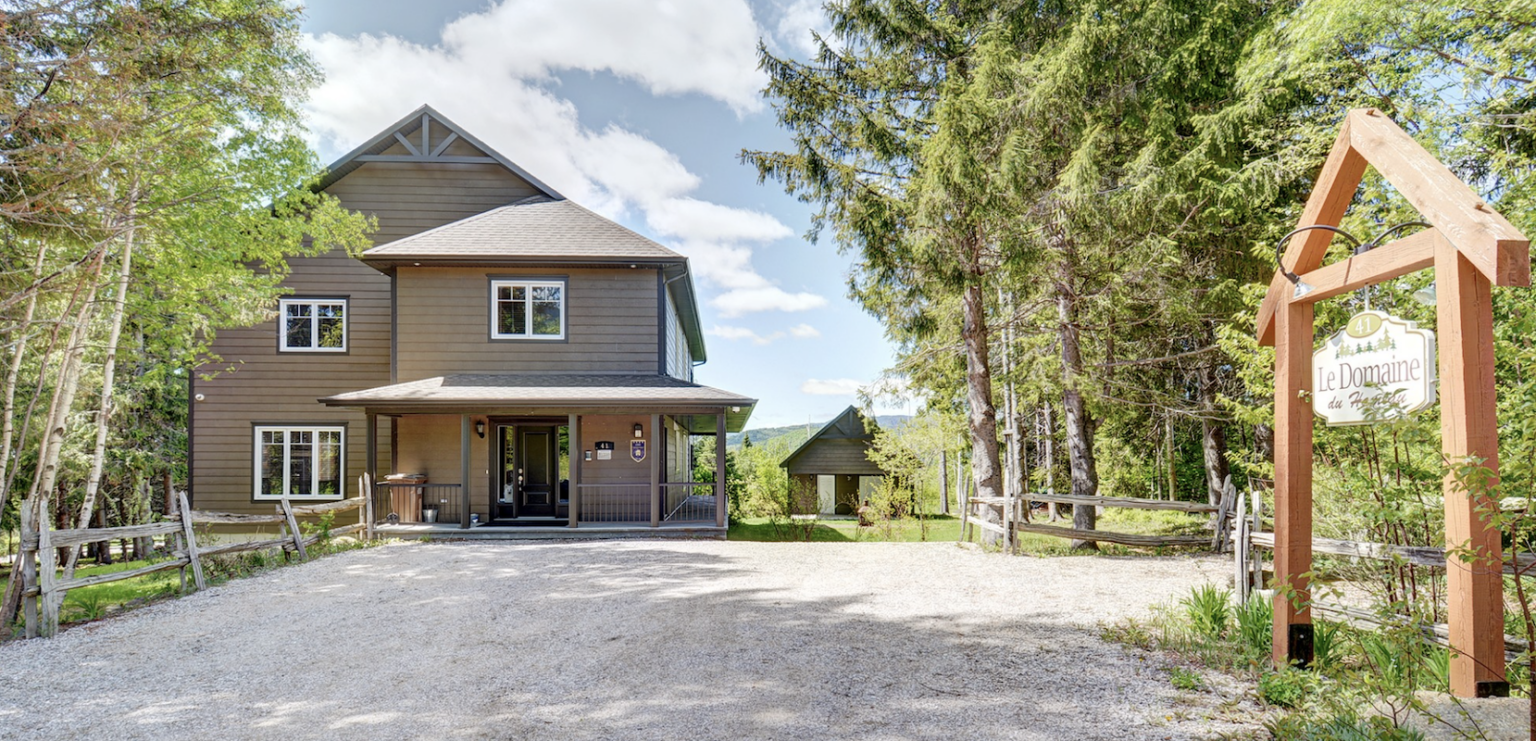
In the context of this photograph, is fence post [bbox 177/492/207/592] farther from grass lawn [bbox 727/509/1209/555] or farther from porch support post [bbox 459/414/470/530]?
grass lawn [bbox 727/509/1209/555]

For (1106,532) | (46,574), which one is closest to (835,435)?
(1106,532)

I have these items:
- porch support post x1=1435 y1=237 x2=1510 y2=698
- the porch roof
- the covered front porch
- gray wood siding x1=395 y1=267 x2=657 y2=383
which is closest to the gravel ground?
porch support post x1=1435 y1=237 x2=1510 y2=698

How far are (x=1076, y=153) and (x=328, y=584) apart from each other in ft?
38.0

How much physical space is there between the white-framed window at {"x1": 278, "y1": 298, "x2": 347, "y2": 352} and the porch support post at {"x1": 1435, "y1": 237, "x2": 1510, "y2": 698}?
56.9 ft

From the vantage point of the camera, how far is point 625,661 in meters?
5.44

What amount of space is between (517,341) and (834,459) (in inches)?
650

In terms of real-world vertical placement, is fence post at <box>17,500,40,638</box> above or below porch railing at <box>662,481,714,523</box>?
above

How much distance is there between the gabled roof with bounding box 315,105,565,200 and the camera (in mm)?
15789

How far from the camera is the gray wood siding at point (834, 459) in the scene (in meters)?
27.8

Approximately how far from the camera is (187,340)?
10906 millimetres

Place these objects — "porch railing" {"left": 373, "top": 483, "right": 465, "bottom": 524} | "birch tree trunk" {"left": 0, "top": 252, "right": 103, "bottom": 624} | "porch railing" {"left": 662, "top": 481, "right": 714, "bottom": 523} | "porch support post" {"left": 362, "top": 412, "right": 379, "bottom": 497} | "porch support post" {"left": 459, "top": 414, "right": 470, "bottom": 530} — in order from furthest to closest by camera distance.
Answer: "porch railing" {"left": 662, "top": 481, "right": 714, "bottom": 523}, "porch railing" {"left": 373, "top": 483, "right": 465, "bottom": 524}, "porch support post" {"left": 362, "top": 412, "right": 379, "bottom": 497}, "porch support post" {"left": 459, "top": 414, "right": 470, "bottom": 530}, "birch tree trunk" {"left": 0, "top": 252, "right": 103, "bottom": 624}

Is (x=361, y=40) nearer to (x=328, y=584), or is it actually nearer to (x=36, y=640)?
(x=328, y=584)

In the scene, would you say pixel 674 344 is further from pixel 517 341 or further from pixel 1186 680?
pixel 1186 680

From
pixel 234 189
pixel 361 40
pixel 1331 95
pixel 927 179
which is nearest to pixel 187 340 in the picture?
pixel 234 189
